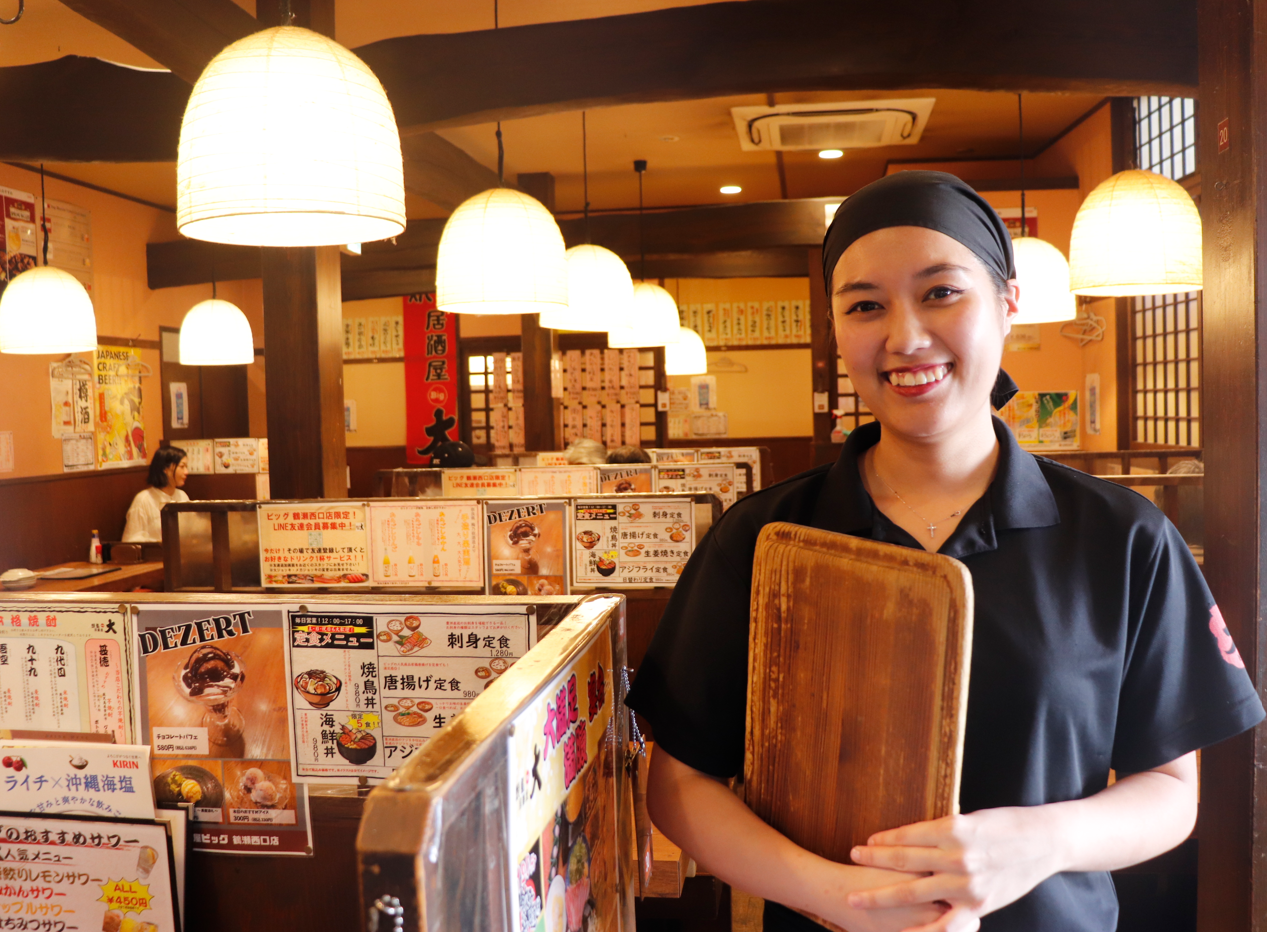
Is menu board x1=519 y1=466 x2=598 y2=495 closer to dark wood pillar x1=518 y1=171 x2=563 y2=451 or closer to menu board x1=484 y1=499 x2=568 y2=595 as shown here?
menu board x1=484 y1=499 x2=568 y2=595

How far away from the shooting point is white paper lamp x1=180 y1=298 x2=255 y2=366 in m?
5.51

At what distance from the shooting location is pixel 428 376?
10266 millimetres

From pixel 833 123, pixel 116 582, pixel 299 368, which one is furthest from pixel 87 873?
pixel 833 123

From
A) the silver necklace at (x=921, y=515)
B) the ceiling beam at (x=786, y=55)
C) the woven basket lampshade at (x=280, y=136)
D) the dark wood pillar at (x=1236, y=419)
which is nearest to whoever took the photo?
the silver necklace at (x=921, y=515)

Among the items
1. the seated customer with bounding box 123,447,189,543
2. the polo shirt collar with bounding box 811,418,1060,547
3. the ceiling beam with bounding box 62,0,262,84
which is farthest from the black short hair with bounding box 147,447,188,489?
the polo shirt collar with bounding box 811,418,1060,547

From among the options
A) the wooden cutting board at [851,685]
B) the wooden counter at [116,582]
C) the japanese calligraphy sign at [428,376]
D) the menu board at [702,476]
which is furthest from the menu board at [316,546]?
the japanese calligraphy sign at [428,376]

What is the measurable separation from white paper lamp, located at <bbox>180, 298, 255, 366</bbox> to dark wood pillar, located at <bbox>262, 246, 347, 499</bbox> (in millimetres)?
2164

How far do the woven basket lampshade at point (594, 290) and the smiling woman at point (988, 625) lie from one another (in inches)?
110

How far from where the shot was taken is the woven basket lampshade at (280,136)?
1595mm

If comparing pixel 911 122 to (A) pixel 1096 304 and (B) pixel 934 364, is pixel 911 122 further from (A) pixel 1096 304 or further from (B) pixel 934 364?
(B) pixel 934 364

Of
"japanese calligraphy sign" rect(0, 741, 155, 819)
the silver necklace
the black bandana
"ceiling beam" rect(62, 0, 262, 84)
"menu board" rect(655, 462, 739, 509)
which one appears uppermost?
"ceiling beam" rect(62, 0, 262, 84)

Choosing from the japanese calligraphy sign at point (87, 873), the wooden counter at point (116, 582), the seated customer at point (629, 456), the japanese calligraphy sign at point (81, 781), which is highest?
the seated customer at point (629, 456)

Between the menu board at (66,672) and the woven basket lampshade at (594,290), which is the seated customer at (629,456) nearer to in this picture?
the woven basket lampshade at (594,290)

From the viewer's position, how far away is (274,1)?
3252 millimetres
